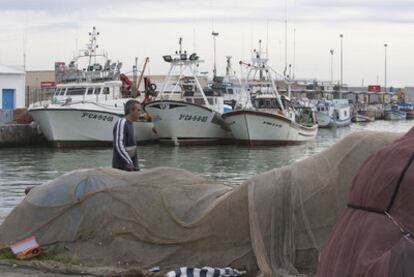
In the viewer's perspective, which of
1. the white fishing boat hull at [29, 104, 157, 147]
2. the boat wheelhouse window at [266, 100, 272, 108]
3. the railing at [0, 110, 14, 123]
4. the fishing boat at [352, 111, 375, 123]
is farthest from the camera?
the fishing boat at [352, 111, 375, 123]

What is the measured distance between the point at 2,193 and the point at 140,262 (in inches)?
435

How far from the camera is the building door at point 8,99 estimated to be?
142 feet

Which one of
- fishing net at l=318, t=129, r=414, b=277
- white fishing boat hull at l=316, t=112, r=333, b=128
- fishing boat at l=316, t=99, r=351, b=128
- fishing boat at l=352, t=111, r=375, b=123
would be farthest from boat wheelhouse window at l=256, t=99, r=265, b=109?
fishing boat at l=352, t=111, r=375, b=123

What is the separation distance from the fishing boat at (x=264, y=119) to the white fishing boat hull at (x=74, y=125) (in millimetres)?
5707

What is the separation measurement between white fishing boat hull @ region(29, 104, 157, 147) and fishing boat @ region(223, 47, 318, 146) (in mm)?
5707

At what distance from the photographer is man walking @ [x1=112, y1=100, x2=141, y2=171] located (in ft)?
26.4

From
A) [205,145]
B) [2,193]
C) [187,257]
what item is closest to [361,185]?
[187,257]

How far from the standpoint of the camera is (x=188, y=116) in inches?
1507

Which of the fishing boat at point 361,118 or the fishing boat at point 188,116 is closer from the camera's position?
the fishing boat at point 188,116

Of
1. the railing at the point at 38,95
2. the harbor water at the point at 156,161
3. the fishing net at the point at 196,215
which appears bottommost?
the harbor water at the point at 156,161

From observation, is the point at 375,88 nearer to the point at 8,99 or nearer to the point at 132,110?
the point at 8,99

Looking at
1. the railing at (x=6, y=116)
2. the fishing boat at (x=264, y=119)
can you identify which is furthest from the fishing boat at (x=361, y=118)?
the railing at (x=6, y=116)

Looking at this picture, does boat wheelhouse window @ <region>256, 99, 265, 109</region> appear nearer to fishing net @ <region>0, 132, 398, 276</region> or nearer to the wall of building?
the wall of building

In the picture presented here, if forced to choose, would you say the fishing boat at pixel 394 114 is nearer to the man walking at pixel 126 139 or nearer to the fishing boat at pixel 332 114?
the fishing boat at pixel 332 114
